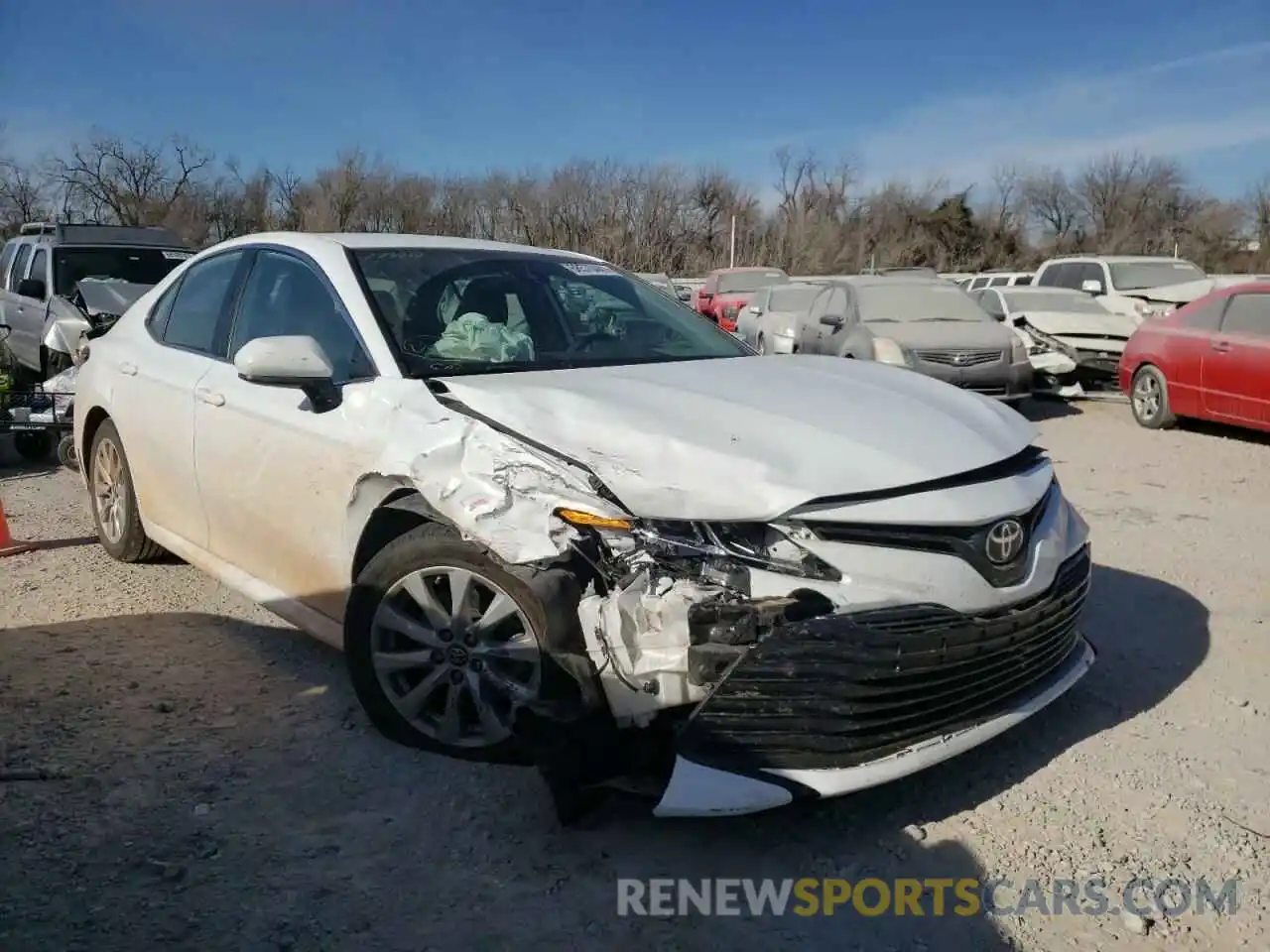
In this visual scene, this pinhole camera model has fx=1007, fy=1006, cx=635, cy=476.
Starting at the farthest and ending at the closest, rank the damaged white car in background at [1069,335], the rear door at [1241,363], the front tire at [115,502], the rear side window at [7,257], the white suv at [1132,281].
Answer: the white suv at [1132,281] → the damaged white car in background at [1069,335] → the rear side window at [7,257] → the rear door at [1241,363] → the front tire at [115,502]

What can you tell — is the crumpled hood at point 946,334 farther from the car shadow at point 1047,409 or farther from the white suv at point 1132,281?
the white suv at point 1132,281

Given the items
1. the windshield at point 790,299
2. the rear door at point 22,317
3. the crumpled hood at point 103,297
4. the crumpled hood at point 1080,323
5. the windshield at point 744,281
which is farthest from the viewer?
the windshield at point 744,281

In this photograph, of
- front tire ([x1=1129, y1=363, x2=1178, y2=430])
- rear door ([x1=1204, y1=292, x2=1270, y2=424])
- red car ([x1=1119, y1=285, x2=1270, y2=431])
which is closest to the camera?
rear door ([x1=1204, y1=292, x2=1270, y2=424])

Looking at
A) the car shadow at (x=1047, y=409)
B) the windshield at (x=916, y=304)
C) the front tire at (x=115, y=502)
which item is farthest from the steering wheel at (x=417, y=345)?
the car shadow at (x=1047, y=409)

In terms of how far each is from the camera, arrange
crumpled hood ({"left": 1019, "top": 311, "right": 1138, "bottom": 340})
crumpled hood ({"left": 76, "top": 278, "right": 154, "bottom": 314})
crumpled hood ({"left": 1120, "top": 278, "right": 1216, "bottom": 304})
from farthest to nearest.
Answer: crumpled hood ({"left": 1120, "top": 278, "right": 1216, "bottom": 304}) → crumpled hood ({"left": 1019, "top": 311, "right": 1138, "bottom": 340}) → crumpled hood ({"left": 76, "top": 278, "right": 154, "bottom": 314})

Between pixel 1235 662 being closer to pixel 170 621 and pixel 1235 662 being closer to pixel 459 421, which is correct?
pixel 459 421

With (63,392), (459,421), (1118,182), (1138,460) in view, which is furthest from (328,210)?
(1118,182)

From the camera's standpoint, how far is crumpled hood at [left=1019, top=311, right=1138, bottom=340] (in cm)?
1278

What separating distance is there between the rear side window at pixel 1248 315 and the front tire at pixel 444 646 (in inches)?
335

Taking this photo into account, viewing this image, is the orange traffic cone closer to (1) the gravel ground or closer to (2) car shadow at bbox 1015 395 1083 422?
(1) the gravel ground

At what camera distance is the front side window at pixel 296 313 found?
11.5 feet

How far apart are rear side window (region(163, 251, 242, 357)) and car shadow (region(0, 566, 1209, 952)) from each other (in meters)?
1.47

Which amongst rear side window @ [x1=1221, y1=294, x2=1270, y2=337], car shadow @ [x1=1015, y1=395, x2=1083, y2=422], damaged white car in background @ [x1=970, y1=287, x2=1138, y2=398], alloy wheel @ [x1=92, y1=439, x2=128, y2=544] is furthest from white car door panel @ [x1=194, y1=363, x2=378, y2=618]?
damaged white car in background @ [x1=970, y1=287, x2=1138, y2=398]

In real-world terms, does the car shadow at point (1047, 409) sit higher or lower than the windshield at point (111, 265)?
lower
